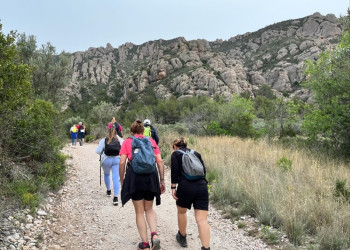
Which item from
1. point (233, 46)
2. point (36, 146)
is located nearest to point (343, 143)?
point (36, 146)

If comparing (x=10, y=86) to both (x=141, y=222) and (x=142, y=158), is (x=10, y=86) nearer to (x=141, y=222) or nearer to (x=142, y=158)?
(x=142, y=158)

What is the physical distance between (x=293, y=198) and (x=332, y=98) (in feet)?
23.1

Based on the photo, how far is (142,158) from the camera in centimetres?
371

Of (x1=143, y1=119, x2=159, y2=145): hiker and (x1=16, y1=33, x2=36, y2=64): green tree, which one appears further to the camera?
(x1=16, y1=33, x2=36, y2=64): green tree

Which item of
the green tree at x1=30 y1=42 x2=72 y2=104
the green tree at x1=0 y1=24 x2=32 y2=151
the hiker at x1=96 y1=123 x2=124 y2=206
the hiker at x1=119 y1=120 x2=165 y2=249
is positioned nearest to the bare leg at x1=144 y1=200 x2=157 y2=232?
the hiker at x1=119 y1=120 x2=165 y2=249

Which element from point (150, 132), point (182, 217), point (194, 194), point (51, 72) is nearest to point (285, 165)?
point (150, 132)

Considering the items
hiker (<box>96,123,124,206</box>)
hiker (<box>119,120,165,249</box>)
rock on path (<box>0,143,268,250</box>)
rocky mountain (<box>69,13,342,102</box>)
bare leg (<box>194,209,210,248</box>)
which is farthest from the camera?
rocky mountain (<box>69,13,342,102</box>)

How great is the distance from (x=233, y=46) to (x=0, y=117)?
11514 cm

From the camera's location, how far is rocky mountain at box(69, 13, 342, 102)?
66.0 metres

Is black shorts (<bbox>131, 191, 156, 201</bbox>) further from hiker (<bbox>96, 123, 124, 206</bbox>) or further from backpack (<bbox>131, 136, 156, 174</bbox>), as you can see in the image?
hiker (<bbox>96, 123, 124, 206</bbox>)

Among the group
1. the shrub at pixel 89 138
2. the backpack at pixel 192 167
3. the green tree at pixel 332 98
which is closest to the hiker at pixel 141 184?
the backpack at pixel 192 167

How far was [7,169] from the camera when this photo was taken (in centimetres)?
553

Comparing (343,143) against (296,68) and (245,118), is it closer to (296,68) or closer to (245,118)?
(245,118)

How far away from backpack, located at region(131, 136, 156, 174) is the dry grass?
2621 mm
